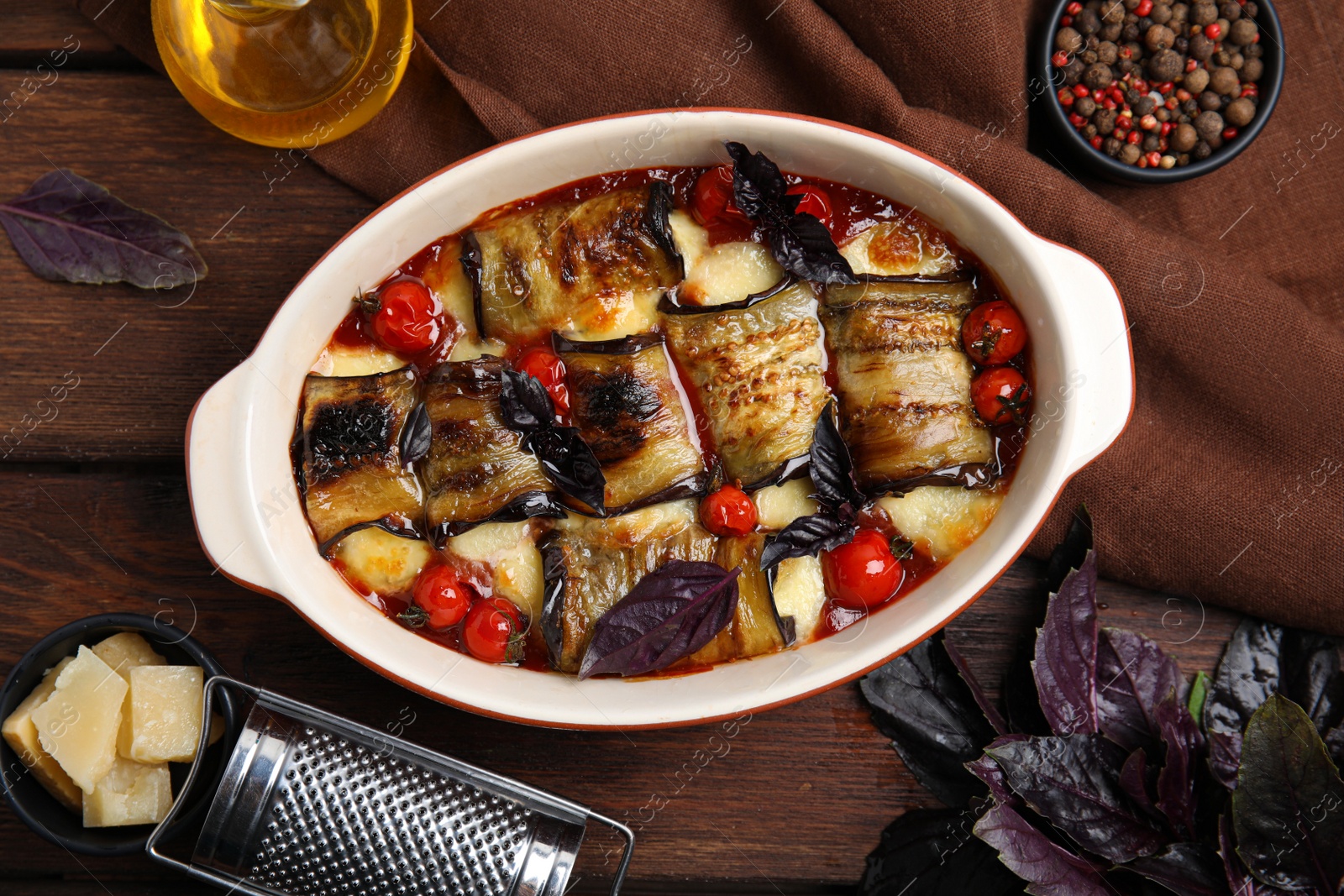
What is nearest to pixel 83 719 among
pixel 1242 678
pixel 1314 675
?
pixel 1242 678

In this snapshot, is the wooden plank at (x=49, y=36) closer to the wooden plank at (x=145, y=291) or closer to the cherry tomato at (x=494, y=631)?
the wooden plank at (x=145, y=291)

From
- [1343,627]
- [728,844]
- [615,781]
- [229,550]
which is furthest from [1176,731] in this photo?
[229,550]

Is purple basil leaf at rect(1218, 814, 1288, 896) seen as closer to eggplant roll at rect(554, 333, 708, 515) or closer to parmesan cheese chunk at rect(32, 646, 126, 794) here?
eggplant roll at rect(554, 333, 708, 515)

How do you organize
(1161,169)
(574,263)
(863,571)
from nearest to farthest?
(863,571), (574,263), (1161,169)

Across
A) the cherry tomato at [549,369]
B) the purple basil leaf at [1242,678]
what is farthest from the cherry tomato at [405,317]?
the purple basil leaf at [1242,678]

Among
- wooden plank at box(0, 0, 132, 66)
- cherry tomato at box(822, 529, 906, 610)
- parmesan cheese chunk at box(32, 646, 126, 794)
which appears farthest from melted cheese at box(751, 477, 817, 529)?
wooden plank at box(0, 0, 132, 66)

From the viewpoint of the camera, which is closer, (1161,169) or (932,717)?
(1161,169)

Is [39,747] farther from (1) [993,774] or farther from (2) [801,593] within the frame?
(1) [993,774]

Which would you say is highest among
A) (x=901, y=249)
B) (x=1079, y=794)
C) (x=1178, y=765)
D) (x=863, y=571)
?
(x=901, y=249)
